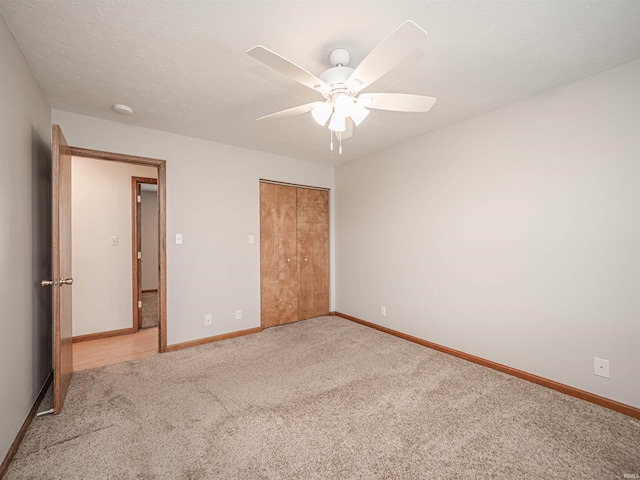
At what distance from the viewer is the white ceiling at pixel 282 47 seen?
1.55m

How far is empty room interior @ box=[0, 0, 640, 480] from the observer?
1635 mm

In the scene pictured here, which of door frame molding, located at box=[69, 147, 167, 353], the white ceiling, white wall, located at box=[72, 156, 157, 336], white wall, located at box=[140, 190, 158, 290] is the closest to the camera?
the white ceiling

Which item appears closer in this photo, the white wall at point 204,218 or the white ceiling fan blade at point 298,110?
the white ceiling fan blade at point 298,110

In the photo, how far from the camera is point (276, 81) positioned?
2193mm

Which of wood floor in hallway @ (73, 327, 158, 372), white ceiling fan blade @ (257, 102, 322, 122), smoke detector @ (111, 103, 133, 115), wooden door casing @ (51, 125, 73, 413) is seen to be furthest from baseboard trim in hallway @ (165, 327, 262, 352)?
white ceiling fan blade @ (257, 102, 322, 122)

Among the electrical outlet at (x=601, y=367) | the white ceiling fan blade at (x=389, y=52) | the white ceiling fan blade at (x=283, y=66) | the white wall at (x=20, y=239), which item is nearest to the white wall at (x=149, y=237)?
the white wall at (x=20, y=239)

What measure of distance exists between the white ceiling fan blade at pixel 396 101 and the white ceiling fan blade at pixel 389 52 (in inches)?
5.2

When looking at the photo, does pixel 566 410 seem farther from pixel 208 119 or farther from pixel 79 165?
pixel 79 165

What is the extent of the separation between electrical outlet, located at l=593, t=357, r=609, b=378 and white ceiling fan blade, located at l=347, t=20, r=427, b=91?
8.19 ft

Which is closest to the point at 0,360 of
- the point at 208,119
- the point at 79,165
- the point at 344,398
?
the point at 344,398

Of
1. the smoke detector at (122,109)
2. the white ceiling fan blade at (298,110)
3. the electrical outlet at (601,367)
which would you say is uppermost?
the smoke detector at (122,109)

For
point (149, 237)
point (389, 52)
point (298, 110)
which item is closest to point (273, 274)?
point (298, 110)

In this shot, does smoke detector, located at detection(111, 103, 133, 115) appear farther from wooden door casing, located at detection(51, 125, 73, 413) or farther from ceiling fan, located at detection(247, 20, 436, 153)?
ceiling fan, located at detection(247, 20, 436, 153)

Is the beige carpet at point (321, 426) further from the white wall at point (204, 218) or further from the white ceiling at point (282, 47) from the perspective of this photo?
the white ceiling at point (282, 47)
